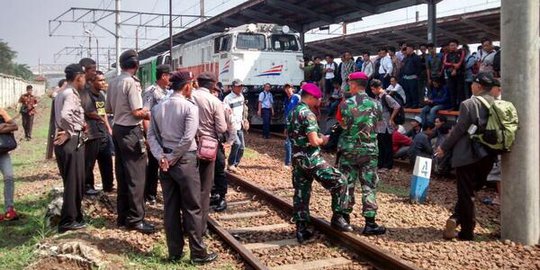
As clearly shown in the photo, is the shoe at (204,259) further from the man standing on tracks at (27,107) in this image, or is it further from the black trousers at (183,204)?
the man standing on tracks at (27,107)

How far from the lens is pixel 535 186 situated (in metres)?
5.46

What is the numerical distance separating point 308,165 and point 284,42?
12770 mm

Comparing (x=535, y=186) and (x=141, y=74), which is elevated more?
(x=141, y=74)

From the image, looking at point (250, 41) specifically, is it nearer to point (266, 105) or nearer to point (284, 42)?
point (284, 42)

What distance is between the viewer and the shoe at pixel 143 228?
6227mm

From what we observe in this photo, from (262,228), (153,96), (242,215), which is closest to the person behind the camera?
(262,228)

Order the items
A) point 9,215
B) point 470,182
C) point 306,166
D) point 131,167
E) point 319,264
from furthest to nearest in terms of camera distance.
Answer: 1. point 9,215
2. point 131,167
3. point 306,166
4. point 470,182
5. point 319,264

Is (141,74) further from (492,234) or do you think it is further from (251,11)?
(492,234)

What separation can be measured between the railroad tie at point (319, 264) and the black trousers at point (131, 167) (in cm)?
197

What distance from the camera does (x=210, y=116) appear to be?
246 inches

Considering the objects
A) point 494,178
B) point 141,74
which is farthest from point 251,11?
point 494,178

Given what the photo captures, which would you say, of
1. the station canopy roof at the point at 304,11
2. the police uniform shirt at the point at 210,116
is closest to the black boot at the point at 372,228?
the police uniform shirt at the point at 210,116

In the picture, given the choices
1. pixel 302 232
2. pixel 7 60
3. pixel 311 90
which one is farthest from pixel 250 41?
pixel 7 60

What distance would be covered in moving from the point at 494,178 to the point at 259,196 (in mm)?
3454
